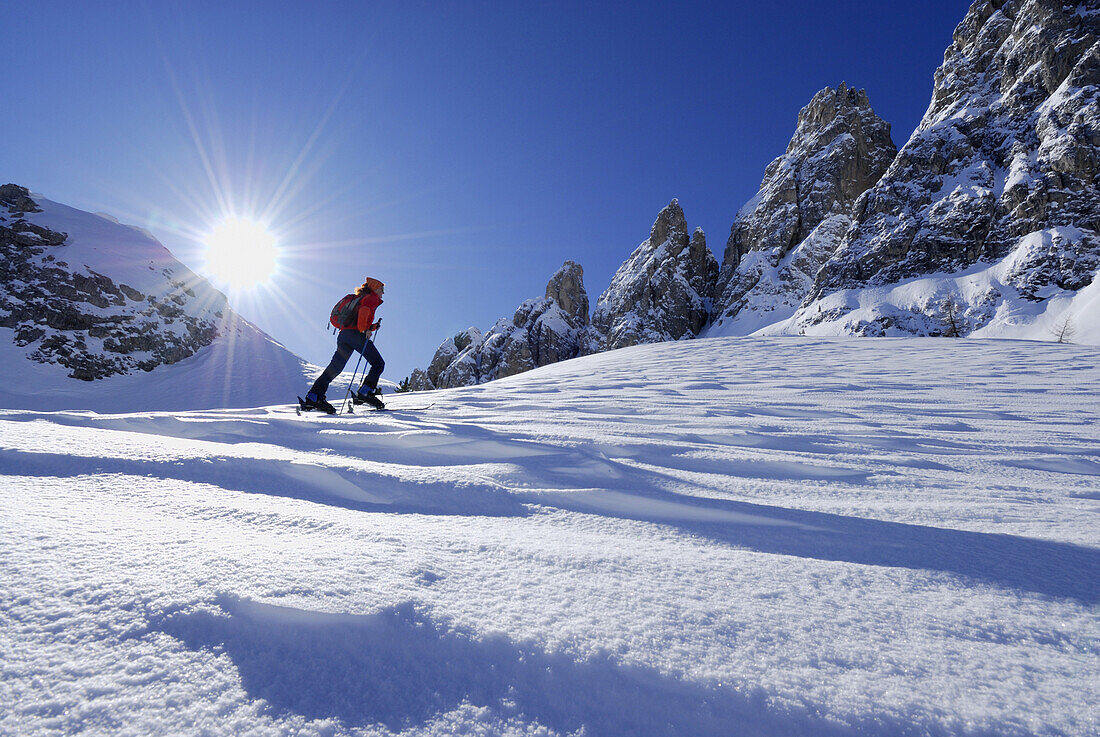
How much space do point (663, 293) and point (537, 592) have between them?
2497 inches

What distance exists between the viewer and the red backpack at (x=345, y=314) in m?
5.56

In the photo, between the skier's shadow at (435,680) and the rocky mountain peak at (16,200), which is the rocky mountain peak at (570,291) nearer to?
the rocky mountain peak at (16,200)

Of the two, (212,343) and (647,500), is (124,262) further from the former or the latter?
(647,500)

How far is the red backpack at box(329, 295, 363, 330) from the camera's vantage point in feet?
18.2

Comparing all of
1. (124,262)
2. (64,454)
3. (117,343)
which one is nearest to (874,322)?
(64,454)

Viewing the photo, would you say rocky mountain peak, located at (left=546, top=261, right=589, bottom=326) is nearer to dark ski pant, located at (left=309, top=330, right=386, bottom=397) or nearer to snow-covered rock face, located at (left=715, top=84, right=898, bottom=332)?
snow-covered rock face, located at (left=715, top=84, right=898, bottom=332)

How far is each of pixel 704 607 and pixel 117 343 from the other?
29.6 meters

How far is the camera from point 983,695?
2.54 feet

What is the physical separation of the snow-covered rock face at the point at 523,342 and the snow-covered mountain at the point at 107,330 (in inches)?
943

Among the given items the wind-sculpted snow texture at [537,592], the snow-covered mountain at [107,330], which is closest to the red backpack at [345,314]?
the wind-sculpted snow texture at [537,592]

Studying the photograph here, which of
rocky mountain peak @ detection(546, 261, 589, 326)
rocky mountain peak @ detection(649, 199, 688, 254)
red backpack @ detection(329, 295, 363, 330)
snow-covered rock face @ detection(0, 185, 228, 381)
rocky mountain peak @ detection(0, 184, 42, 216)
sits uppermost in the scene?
rocky mountain peak @ detection(649, 199, 688, 254)

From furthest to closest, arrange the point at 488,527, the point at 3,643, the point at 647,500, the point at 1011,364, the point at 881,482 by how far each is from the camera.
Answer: the point at 1011,364 < the point at 881,482 < the point at 647,500 < the point at 488,527 < the point at 3,643

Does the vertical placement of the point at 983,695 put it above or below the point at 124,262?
below

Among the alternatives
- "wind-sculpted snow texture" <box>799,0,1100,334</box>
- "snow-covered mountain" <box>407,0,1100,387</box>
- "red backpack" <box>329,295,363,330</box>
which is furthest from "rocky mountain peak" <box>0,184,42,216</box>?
"wind-sculpted snow texture" <box>799,0,1100,334</box>
